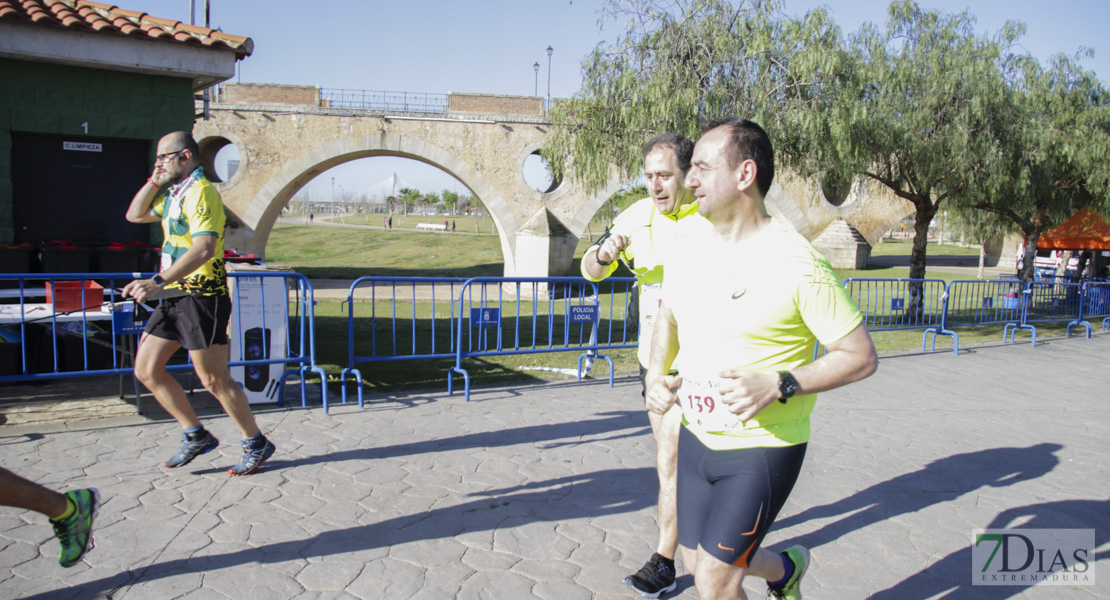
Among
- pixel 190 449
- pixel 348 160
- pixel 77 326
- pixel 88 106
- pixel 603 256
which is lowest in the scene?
pixel 190 449

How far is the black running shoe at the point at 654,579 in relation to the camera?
3086mm

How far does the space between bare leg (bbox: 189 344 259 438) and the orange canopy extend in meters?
18.6

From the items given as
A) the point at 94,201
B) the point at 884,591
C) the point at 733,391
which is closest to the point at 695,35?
the point at 94,201

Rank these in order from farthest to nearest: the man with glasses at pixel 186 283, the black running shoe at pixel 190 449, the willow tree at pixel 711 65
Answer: the willow tree at pixel 711 65, the black running shoe at pixel 190 449, the man with glasses at pixel 186 283

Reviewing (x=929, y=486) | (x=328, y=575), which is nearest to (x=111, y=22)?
(x=328, y=575)

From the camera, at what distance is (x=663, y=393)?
2295mm

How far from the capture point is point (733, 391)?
6.44 ft

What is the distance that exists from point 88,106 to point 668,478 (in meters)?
7.93

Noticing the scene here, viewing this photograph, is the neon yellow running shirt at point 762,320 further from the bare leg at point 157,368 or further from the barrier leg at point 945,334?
the barrier leg at point 945,334

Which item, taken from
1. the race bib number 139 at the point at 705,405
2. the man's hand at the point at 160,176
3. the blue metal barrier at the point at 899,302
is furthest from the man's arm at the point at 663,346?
the blue metal barrier at the point at 899,302

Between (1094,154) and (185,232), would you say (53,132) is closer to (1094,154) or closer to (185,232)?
(185,232)

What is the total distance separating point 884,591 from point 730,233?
2087mm

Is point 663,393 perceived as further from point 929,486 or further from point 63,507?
point 929,486

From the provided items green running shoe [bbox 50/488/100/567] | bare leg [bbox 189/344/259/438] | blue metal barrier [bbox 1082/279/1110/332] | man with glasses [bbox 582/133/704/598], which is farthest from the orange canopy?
green running shoe [bbox 50/488/100/567]
